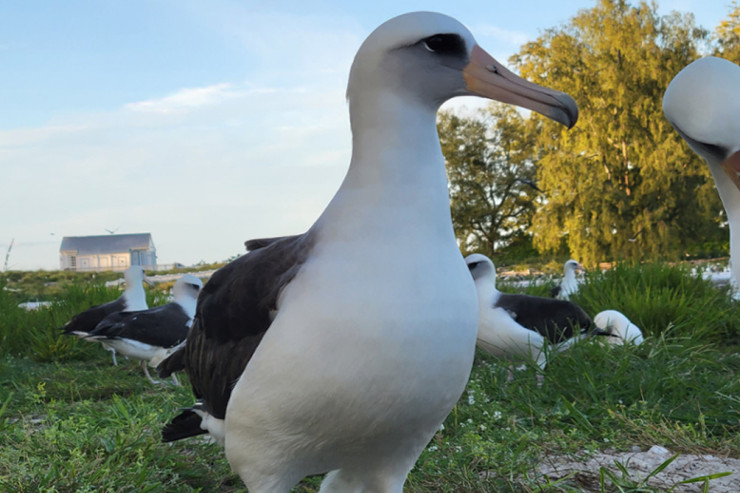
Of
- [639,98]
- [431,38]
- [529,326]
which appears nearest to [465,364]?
[431,38]

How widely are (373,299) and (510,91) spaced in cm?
70

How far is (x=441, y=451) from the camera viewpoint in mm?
3223

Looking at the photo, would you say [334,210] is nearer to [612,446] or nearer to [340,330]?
[340,330]

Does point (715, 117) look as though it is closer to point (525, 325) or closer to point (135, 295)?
point (525, 325)

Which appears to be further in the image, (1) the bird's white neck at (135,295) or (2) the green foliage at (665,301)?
(1) the bird's white neck at (135,295)

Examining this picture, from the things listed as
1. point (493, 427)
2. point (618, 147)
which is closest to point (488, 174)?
point (618, 147)

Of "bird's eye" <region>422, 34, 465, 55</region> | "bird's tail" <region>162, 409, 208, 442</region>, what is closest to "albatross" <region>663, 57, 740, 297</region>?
"bird's eye" <region>422, 34, 465, 55</region>

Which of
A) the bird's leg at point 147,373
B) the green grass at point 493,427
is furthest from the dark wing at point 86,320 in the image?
the green grass at point 493,427

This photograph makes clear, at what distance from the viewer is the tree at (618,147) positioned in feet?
91.9

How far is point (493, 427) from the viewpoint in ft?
11.8

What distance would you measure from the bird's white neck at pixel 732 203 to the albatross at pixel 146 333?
4.85 meters

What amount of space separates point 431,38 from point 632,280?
6.64 metres

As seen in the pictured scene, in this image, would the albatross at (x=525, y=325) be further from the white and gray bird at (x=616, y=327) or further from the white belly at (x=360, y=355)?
the white belly at (x=360, y=355)

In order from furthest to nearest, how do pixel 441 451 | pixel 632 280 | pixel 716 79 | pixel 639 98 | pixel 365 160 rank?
1. pixel 639 98
2. pixel 632 280
3. pixel 441 451
4. pixel 716 79
5. pixel 365 160
